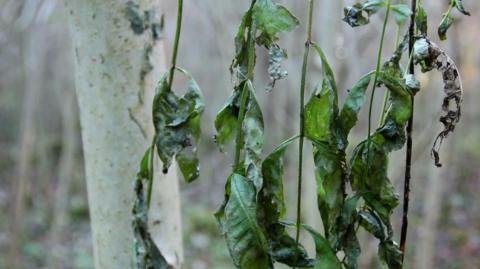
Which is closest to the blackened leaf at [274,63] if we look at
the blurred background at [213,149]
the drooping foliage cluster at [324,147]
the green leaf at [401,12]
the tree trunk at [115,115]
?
the drooping foliage cluster at [324,147]

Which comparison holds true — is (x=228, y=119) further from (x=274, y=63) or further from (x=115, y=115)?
(x=115, y=115)

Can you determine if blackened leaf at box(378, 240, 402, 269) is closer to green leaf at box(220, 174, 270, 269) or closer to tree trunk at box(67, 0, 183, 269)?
green leaf at box(220, 174, 270, 269)

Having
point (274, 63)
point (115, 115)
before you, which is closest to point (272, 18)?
point (274, 63)

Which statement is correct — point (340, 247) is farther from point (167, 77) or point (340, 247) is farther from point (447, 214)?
point (447, 214)

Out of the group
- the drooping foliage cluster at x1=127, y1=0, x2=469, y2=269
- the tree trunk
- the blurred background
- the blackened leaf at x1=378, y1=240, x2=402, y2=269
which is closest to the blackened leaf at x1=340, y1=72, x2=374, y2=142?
the drooping foliage cluster at x1=127, y1=0, x2=469, y2=269

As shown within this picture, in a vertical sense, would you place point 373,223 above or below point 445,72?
below

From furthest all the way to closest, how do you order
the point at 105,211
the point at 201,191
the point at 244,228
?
1. the point at 201,191
2. the point at 105,211
3. the point at 244,228

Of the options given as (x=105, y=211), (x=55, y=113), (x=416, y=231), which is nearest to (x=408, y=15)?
(x=105, y=211)
